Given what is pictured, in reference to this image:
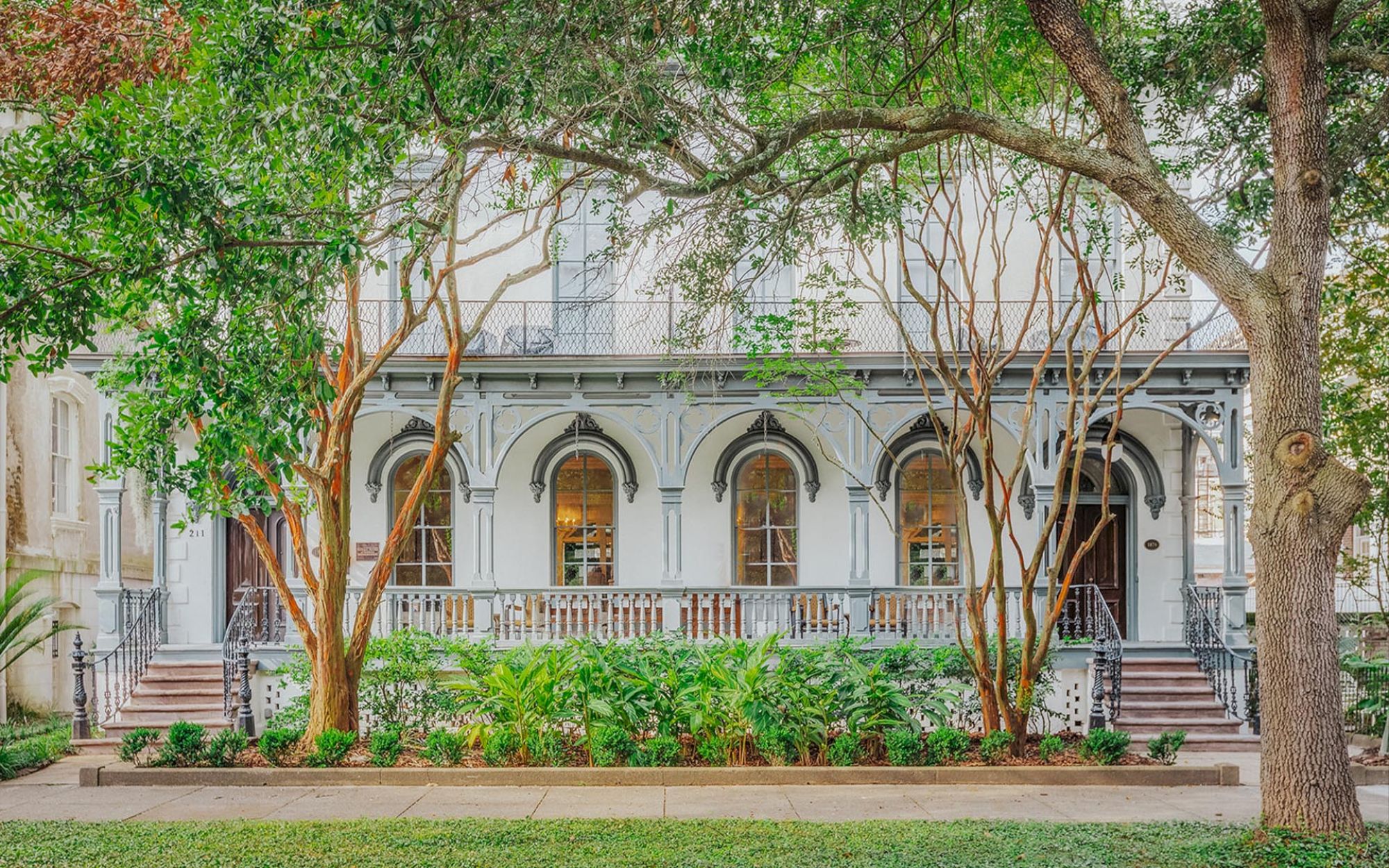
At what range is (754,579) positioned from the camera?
19.0 m

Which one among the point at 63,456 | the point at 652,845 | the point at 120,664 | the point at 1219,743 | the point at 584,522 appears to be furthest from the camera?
the point at 63,456

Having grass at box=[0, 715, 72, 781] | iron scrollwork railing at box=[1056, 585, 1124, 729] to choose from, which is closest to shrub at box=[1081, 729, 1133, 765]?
iron scrollwork railing at box=[1056, 585, 1124, 729]

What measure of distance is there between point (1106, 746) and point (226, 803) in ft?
25.7

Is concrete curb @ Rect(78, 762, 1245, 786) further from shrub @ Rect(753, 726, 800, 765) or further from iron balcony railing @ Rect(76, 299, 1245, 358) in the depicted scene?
iron balcony railing @ Rect(76, 299, 1245, 358)

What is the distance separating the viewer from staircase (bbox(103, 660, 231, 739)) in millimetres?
15469

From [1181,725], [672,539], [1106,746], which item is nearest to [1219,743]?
[1181,725]

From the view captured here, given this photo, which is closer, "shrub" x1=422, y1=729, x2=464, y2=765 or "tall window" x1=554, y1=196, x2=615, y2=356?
"shrub" x1=422, y1=729, x2=464, y2=765

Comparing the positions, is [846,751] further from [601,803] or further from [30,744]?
[30,744]

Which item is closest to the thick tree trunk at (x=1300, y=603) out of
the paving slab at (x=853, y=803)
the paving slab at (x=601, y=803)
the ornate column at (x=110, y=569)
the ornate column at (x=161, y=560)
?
the paving slab at (x=853, y=803)

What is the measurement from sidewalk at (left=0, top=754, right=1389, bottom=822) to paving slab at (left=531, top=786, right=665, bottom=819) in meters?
0.01

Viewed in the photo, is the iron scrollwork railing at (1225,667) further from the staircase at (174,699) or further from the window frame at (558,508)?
the staircase at (174,699)

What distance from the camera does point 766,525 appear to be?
19047 mm

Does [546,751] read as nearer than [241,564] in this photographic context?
Yes

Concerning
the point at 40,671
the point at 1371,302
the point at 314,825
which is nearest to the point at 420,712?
the point at 314,825
